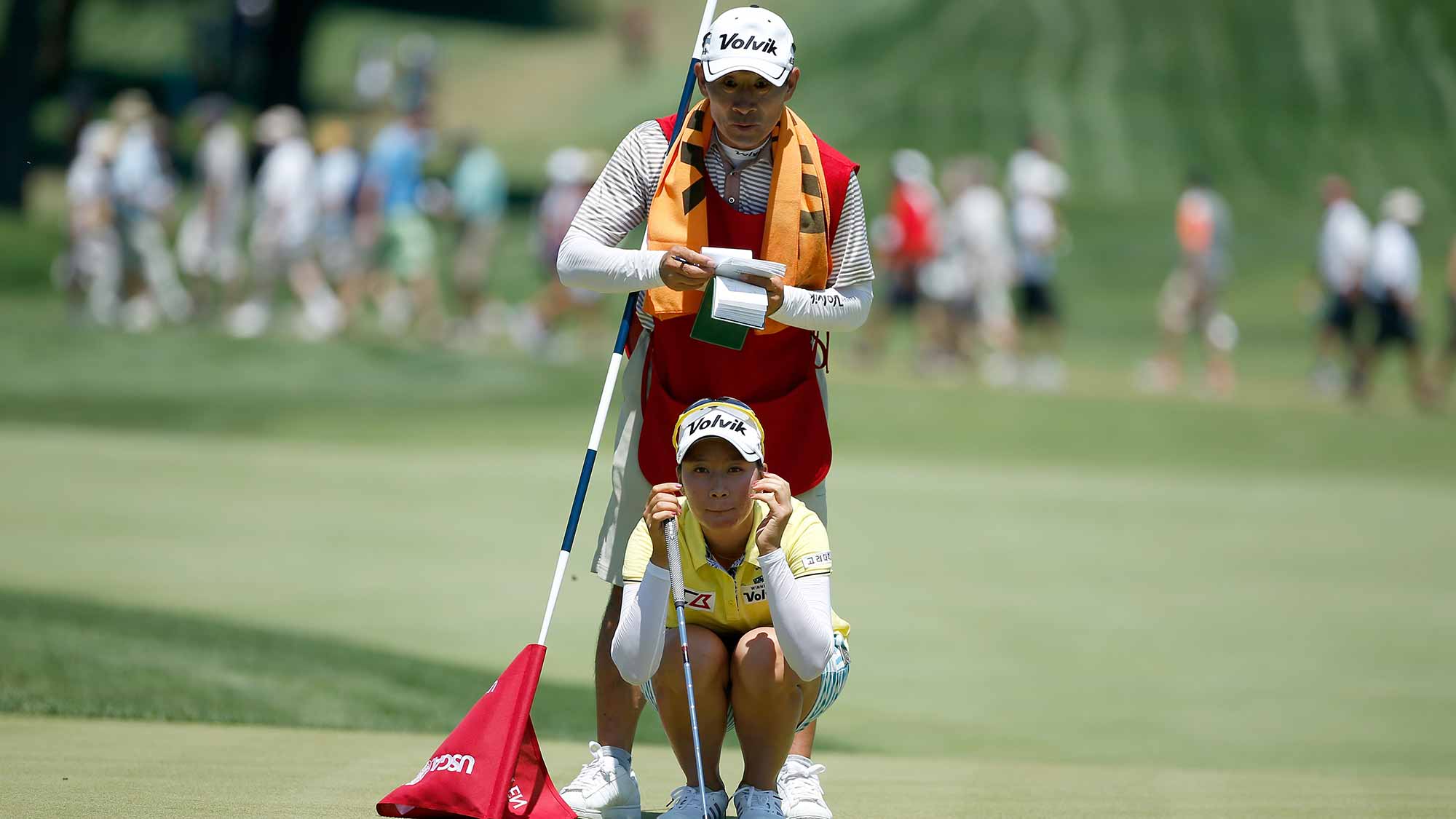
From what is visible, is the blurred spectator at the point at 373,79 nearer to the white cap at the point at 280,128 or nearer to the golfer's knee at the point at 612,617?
the white cap at the point at 280,128

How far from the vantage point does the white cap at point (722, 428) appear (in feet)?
13.6

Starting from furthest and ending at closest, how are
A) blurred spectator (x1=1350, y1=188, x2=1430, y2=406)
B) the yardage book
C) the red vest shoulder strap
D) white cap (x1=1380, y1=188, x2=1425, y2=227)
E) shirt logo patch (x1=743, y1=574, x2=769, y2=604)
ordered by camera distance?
white cap (x1=1380, y1=188, x2=1425, y2=227), blurred spectator (x1=1350, y1=188, x2=1430, y2=406), the red vest shoulder strap, shirt logo patch (x1=743, y1=574, x2=769, y2=604), the yardage book

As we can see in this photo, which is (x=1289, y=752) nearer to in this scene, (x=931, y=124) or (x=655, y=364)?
(x=655, y=364)

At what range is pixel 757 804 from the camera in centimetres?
431

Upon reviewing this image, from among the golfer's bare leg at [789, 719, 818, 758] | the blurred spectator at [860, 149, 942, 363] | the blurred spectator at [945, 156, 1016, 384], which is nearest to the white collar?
the golfer's bare leg at [789, 719, 818, 758]

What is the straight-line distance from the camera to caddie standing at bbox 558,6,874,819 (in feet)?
14.4

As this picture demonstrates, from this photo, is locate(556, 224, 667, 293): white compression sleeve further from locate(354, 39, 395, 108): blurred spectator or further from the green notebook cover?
locate(354, 39, 395, 108): blurred spectator

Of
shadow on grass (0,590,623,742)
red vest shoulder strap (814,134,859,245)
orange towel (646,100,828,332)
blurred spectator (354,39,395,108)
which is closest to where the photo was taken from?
orange towel (646,100,828,332)

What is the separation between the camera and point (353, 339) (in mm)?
17656

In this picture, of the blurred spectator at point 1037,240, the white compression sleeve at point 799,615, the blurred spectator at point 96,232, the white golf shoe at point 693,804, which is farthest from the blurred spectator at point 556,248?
the white compression sleeve at point 799,615

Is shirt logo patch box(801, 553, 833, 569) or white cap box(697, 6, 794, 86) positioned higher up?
white cap box(697, 6, 794, 86)

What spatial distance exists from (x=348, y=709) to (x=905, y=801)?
250 cm

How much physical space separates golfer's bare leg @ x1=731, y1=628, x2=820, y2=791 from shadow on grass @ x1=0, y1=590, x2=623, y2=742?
2017 millimetres

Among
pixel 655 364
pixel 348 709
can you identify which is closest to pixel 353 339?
pixel 348 709
